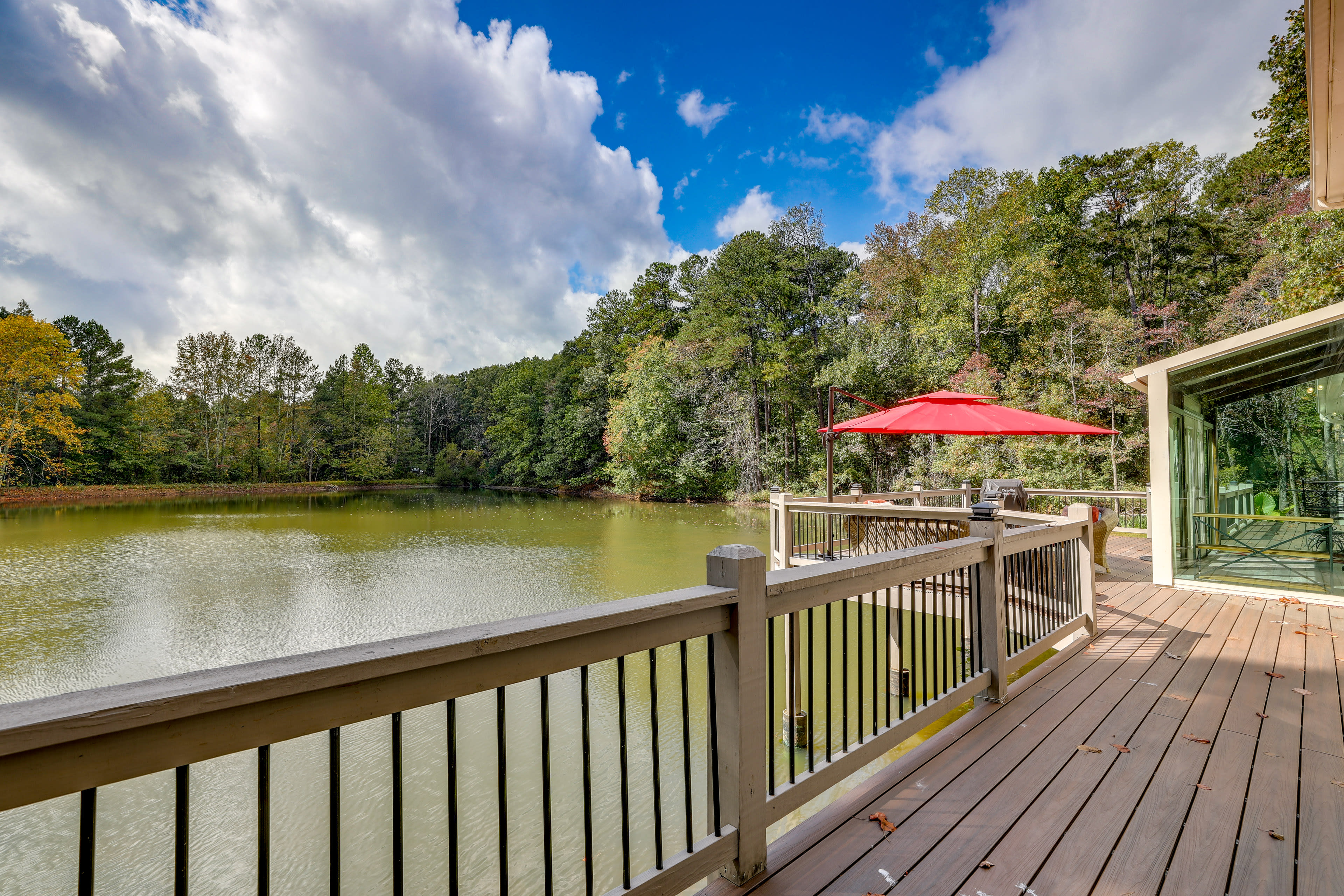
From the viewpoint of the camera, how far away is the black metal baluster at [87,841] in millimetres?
753

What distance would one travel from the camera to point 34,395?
24.7 m

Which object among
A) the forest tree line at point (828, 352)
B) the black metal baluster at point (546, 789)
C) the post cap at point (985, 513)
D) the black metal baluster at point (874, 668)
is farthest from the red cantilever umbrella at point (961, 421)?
→ the forest tree line at point (828, 352)

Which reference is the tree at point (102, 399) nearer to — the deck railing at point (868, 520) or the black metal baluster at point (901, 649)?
the deck railing at point (868, 520)

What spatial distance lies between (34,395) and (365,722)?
1370 inches

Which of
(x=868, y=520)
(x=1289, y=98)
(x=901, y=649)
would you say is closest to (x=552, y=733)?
(x=901, y=649)

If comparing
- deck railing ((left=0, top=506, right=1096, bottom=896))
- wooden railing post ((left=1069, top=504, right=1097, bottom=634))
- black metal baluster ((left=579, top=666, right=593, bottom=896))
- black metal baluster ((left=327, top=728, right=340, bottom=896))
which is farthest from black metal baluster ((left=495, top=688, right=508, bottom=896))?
wooden railing post ((left=1069, top=504, right=1097, bottom=634))

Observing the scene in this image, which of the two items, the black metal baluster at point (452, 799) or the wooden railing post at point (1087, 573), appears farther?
the wooden railing post at point (1087, 573)

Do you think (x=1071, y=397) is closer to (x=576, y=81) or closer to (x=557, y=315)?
(x=576, y=81)

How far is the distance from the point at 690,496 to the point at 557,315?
16895mm

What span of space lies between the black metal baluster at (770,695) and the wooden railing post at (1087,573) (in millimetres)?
3524

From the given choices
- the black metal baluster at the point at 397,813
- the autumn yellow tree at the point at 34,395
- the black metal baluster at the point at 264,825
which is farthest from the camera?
the autumn yellow tree at the point at 34,395

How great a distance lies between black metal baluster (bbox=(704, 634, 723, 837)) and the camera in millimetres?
1619

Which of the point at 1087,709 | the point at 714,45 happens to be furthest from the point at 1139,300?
the point at 1087,709

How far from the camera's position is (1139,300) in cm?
1730
